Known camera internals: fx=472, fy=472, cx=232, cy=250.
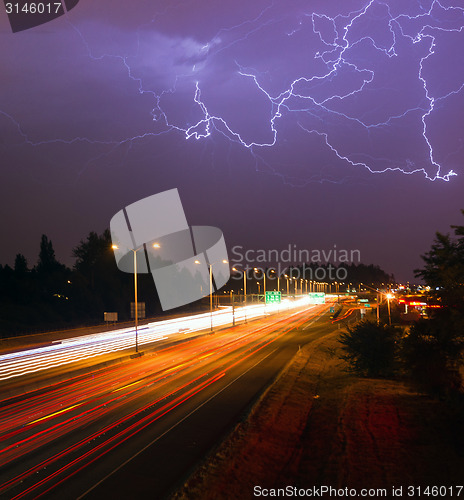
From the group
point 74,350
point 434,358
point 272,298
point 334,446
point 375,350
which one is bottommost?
point 334,446

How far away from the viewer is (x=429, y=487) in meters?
9.07

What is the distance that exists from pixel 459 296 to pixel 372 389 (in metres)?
6.49

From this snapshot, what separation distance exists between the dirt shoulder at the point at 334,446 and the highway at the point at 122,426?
2.16 feet

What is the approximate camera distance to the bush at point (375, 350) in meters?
23.6

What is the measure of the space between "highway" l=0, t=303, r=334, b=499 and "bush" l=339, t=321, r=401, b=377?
4.23 metres

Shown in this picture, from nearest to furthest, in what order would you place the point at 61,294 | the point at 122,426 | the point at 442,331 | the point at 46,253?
the point at 122,426, the point at 442,331, the point at 61,294, the point at 46,253

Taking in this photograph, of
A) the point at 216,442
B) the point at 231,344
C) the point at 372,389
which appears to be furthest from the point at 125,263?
the point at 216,442

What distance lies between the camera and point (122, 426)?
13.1 meters

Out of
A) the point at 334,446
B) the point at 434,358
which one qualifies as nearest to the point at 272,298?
the point at 434,358

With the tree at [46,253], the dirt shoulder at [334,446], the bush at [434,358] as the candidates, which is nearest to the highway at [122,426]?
the dirt shoulder at [334,446]

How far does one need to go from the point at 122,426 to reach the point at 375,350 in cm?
1497

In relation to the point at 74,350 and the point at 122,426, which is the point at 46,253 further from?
the point at 122,426

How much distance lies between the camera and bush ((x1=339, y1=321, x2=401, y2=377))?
2359 centimetres

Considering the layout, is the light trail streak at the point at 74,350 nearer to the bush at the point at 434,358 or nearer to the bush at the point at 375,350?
the bush at the point at 375,350
